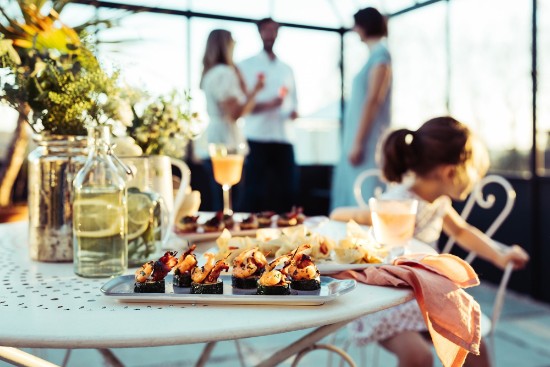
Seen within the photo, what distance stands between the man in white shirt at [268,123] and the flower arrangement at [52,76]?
2613 millimetres

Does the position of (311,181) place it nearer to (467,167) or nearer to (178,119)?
(467,167)

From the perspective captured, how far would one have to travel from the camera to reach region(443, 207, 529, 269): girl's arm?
1.65 meters

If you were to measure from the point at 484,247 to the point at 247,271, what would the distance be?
3.90 feet

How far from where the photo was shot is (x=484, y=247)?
6.00ft

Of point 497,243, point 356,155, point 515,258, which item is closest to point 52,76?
point 515,258

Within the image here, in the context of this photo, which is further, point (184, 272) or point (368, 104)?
point (368, 104)

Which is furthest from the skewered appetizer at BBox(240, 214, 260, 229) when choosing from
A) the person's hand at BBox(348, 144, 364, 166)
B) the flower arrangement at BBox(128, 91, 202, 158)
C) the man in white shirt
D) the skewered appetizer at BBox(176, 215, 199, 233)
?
the man in white shirt

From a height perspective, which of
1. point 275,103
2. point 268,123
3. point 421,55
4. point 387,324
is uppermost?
point 421,55

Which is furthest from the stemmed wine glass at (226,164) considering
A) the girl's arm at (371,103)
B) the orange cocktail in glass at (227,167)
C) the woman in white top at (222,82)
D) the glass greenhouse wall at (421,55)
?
the glass greenhouse wall at (421,55)

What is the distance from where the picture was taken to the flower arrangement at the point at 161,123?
1.36 m

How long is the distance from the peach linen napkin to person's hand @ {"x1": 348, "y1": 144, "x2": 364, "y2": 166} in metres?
2.29

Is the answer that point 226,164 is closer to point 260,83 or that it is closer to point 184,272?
point 184,272

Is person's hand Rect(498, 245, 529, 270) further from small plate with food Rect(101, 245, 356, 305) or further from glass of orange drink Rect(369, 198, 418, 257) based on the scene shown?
small plate with food Rect(101, 245, 356, 305)

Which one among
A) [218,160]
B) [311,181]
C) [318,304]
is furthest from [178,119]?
[311,181]
